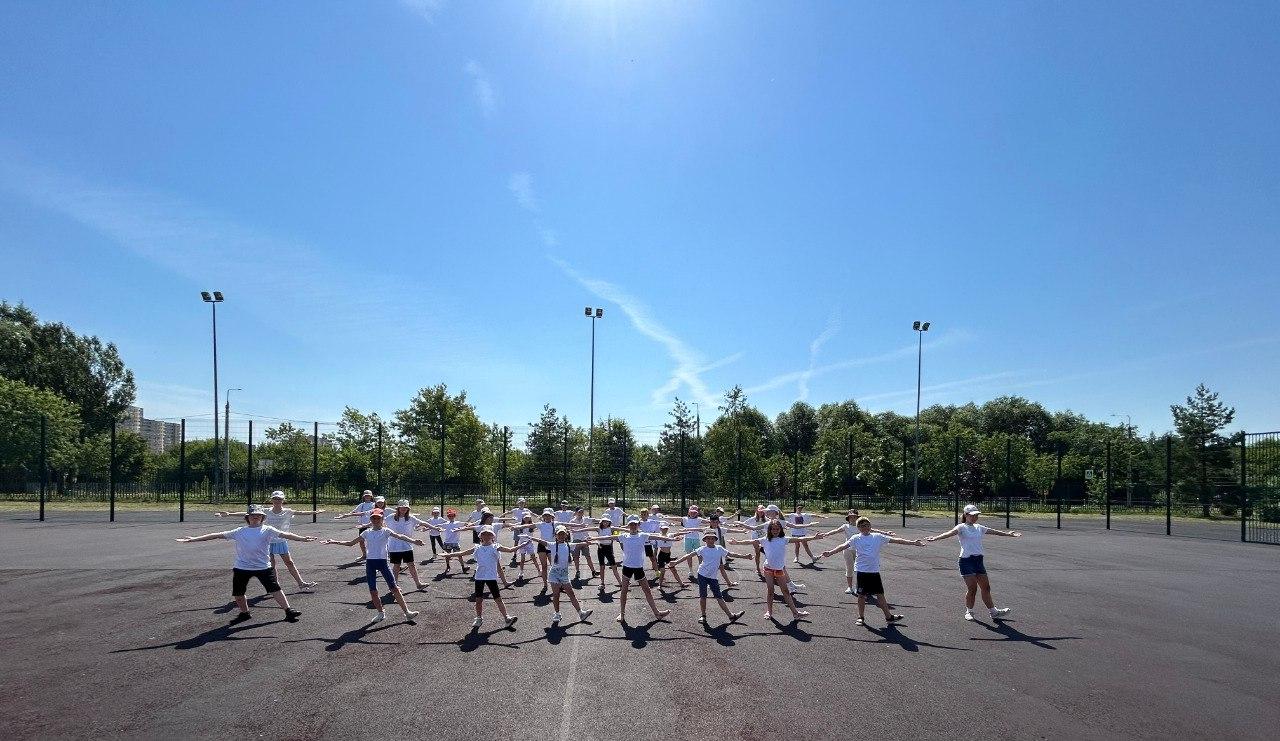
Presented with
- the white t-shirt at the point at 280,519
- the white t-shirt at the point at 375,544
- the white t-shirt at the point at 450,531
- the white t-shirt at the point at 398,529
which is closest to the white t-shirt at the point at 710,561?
the white t-shirt at the point at 375,544

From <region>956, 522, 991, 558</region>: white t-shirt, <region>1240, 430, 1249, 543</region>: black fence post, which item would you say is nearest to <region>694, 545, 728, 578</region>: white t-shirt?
<region>956, 522, 991, 558</region>: white t-shirt

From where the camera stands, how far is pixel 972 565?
12672mm

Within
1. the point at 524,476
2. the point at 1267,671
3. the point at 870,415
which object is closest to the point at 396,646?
the point at 1267,671

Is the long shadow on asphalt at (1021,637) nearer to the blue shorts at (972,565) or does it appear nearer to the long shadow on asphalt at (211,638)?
the blue shorts at (972,565)

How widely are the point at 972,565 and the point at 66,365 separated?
9250 centimetres

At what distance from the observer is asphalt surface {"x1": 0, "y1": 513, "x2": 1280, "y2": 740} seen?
7340 mm

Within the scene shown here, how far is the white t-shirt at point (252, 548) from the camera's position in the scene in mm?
11992

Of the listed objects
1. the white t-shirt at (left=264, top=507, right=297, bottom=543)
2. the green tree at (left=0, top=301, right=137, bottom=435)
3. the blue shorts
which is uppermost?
the green tree at (left=0, top=301, right=137, bottom=435)

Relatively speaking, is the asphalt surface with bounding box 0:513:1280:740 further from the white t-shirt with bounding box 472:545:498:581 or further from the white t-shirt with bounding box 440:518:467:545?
the white t-shirt with bounding box 440:518:467:545

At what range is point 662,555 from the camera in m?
16.0

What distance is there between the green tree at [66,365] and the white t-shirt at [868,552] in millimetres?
78715

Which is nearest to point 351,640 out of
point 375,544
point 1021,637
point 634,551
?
point 375,544

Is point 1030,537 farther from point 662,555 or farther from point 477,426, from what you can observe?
point 477,426

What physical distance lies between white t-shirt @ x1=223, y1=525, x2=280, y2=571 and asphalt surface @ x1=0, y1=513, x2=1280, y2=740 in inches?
42.2
